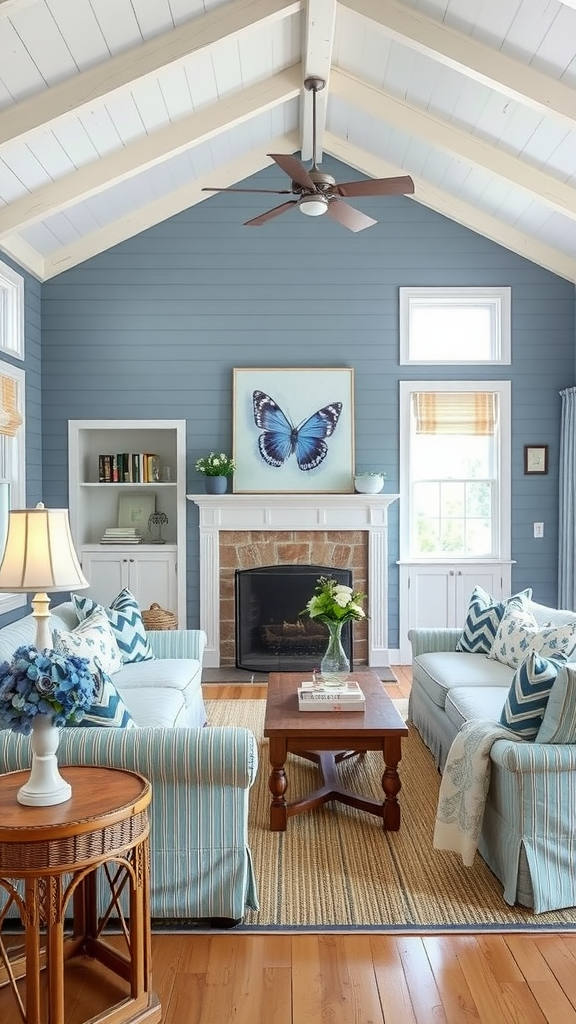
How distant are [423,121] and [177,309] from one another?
7.92 feet

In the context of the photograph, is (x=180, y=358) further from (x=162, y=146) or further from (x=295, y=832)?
(x=295, y=832)

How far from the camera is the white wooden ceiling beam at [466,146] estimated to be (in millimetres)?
5457

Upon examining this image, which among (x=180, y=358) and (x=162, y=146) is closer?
(x=162, y=146)

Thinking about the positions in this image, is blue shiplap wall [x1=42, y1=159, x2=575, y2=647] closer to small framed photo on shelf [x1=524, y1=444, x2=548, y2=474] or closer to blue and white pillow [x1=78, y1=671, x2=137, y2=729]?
small framed photo on shelf [x1=524, y1=444, x2=548, y2=474]

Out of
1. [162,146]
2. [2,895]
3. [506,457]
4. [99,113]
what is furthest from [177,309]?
[2,895]

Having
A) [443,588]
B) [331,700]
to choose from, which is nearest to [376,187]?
[331,700]

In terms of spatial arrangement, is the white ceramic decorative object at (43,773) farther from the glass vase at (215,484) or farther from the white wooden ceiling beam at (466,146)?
the white wooden ceiling beam at (466,146)

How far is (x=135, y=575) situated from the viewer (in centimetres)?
676

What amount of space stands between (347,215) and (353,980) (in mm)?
3766

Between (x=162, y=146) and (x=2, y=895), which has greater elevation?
(x=162, y=146)

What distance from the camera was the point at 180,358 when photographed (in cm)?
675

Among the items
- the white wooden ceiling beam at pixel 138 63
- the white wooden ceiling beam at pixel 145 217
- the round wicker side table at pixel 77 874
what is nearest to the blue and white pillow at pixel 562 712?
the round wicker side table at pixel 77 874

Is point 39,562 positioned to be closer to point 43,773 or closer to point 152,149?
point 43,773

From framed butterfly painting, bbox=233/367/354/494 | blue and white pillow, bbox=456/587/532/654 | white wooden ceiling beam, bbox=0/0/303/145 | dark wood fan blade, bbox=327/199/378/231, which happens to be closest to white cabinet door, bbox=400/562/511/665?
framed butterfly painting, bbox=233/367/354/494
